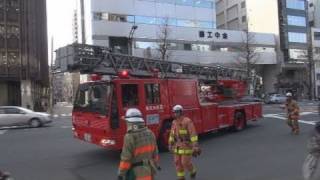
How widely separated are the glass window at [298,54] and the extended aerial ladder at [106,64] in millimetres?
76569

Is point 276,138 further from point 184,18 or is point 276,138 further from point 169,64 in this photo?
point 184,18

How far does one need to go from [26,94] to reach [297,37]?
54.8 m

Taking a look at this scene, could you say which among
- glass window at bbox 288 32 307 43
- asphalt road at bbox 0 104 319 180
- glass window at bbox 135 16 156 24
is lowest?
asphalt road at bbox 0 104 319 180

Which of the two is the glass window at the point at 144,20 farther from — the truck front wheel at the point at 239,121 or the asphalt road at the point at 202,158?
the asphalt road at the point at 202,158

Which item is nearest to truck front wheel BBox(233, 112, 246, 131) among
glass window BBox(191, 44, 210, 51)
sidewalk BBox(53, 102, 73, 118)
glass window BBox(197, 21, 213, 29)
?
sidewalk BBox(53, 102, 73, 118)

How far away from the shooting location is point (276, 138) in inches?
719

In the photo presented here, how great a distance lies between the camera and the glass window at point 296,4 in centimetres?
9456

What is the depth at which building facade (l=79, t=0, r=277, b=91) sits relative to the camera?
68.3 metres

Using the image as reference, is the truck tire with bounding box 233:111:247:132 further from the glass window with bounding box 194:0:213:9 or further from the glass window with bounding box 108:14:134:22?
the glass window with bounding box 194:0:213:9

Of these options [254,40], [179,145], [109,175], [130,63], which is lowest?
[109,175]

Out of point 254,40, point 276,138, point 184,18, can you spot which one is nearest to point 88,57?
point 276,138

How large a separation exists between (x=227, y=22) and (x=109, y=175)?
3856 inches

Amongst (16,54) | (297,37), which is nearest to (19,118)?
(16,54)

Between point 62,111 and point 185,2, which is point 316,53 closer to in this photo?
point 185,2
